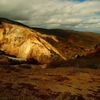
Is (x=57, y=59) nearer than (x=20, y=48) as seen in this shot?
Yes

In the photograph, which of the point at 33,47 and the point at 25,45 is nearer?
the point at 33,47

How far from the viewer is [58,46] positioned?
20.9 meters

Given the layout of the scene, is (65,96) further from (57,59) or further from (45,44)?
(45,44)

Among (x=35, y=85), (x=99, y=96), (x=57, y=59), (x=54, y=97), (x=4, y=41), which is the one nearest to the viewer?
(x=54, y=97)

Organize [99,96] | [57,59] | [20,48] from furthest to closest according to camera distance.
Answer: [20,48] < [57,59] < [99,96]

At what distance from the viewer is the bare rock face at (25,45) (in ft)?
61.4

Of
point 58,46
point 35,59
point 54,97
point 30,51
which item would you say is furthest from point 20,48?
point 54,97

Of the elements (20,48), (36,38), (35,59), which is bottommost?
(35,59)

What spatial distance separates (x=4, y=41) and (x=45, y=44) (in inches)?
272

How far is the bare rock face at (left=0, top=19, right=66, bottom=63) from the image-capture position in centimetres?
1872

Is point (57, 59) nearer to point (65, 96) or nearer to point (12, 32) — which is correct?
point (12, 32)

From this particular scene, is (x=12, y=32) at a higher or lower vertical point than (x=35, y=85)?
higher

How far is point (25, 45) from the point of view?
19953mm

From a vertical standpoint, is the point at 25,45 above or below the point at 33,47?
above
